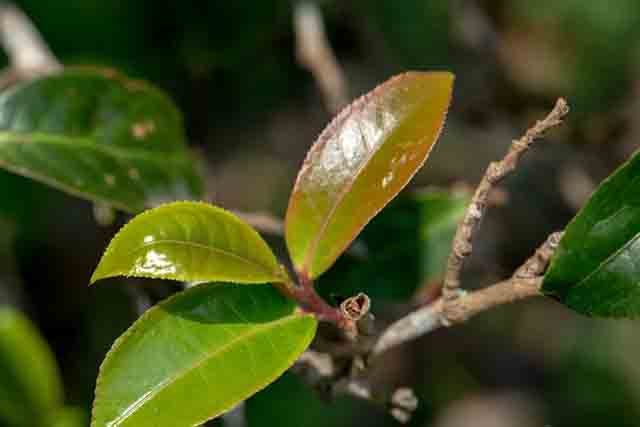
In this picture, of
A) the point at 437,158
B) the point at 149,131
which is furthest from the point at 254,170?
the point at 149,131

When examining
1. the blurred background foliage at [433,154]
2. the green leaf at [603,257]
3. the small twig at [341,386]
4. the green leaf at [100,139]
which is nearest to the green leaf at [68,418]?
the blurred background foliage at [433,154]

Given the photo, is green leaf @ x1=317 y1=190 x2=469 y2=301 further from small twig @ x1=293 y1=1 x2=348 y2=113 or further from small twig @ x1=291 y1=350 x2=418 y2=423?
small twig @ x1=293 y1=1 x2=348 y2=113

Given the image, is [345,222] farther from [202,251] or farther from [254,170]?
[254,170]

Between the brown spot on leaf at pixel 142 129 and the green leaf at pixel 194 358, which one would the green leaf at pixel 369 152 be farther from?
the brown spot on leaf at pixel 142 129

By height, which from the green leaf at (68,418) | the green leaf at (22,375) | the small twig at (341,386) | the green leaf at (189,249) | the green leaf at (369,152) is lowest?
the green leaf at (68,418)

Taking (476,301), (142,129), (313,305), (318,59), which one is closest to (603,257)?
(476,301)

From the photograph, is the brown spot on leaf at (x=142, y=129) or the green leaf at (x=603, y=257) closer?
the green leaf at (x=603, y=257)

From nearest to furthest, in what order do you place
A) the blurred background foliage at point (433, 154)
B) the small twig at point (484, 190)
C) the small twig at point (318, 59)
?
the small twig at point (484, 190), the small twig at point (318, 59), the blurred background foliage at point (433, 154)
